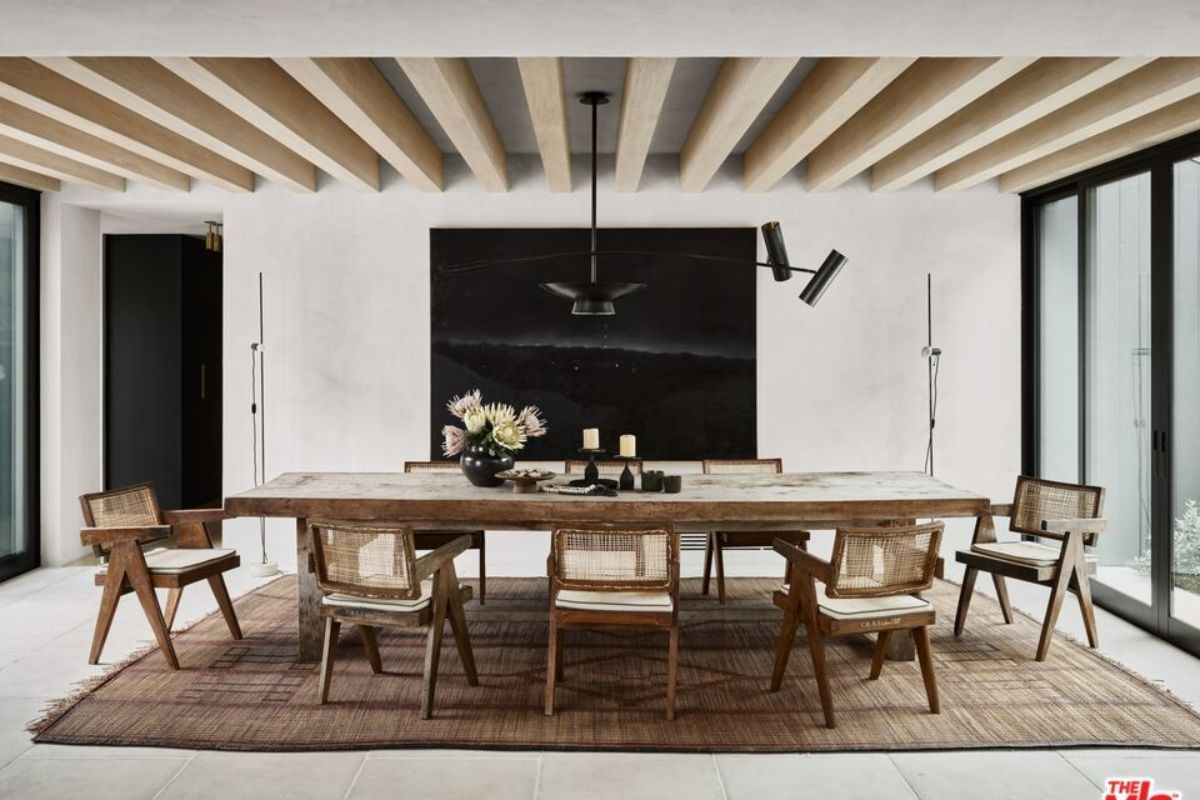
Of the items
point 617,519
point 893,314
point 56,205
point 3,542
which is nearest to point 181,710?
point 617,519

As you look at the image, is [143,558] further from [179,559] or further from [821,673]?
[821,673]

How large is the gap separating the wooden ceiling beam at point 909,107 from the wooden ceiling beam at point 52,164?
176 inches

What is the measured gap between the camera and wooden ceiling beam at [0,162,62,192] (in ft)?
18.5

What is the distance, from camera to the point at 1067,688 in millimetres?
3928

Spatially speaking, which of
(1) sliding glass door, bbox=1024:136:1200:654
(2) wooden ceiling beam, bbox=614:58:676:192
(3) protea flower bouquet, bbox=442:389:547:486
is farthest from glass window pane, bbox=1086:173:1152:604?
(3) protea flower bouquet, bbox=442:389:547:486

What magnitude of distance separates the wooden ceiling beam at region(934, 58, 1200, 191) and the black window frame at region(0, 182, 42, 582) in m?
6.18

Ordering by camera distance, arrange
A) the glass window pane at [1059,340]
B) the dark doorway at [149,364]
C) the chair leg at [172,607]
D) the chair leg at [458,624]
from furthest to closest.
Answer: the dark doorway at [149,364]
the glass window pane at [1059,340]
the chair leg at [172,607]
the chair leg at [458,624]

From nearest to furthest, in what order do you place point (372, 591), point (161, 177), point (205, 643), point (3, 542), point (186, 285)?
point (372, 591)
point (205, 643)
point (161, 177)
point (3, 542)
point (186, 285)

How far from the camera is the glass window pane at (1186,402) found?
460 centimetres

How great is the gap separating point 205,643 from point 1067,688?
4.05m

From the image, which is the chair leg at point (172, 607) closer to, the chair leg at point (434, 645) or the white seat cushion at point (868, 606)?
the chair leg at point (434, 645)

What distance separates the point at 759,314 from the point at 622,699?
333cm

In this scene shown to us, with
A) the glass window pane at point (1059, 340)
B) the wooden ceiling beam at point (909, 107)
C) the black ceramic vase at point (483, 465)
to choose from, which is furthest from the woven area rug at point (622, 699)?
the wooden ceiling beam at point (909, 107)

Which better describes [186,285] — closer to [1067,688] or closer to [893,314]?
[893,314]
